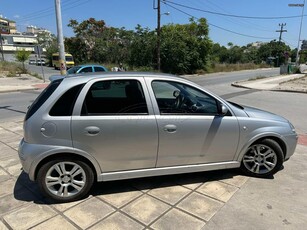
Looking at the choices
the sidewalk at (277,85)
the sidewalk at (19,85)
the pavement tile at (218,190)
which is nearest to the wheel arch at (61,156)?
the pavement tile at (218,190)

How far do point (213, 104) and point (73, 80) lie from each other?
190 centimetres

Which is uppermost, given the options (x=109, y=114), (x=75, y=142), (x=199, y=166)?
(x=109, y=114)

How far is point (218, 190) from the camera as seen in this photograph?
342cm

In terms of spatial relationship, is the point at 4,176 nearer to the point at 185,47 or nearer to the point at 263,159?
the point at 263,159

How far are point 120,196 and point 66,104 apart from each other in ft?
4.52

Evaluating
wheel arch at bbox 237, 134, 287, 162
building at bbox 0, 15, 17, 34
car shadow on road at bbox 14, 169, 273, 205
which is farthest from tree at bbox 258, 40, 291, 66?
car shadow on road at bbox 14, 169, 273, 205

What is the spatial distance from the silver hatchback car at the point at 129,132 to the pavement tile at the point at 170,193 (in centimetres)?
26

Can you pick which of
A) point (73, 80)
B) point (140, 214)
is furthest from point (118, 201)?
point (73, 80)

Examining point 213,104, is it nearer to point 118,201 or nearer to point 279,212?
point 279,212

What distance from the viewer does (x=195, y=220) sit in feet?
9.15

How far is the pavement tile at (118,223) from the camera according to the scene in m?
2.66

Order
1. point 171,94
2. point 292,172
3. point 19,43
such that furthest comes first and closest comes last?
1. point 19,43
2. point 292,172
3. point 171,94

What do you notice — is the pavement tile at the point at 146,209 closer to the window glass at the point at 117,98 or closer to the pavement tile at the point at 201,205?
the pavement tile at the point at 201,205

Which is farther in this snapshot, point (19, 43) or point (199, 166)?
point (19, 43)
